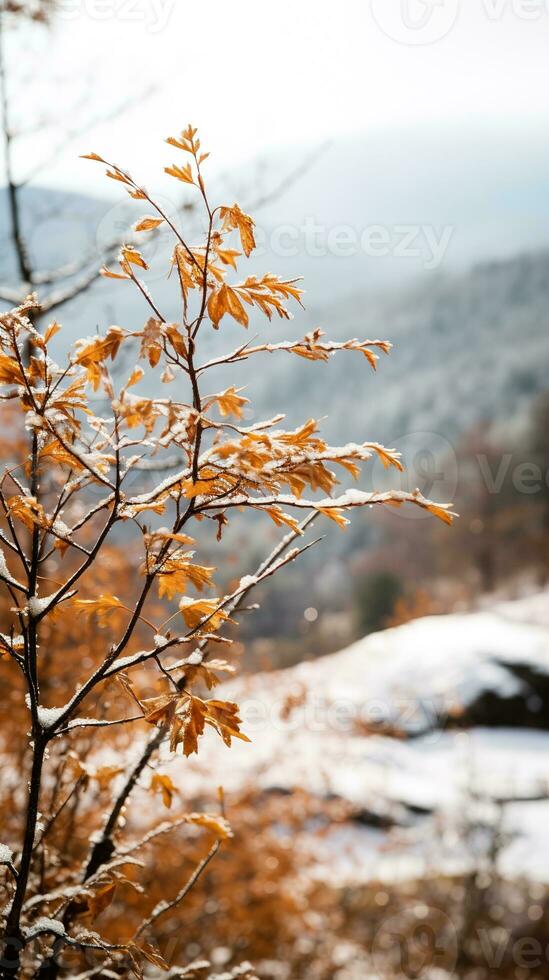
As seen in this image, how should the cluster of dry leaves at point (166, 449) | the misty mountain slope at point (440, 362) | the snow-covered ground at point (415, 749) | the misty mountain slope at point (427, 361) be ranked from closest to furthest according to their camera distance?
1. the cluster of dry leaves at point (166, 449)
2. the snow-covered ground at point (415, 749)
3. the misty mountain slope at point (427, 361)
4. the misty mountain slope at point (440, 362)

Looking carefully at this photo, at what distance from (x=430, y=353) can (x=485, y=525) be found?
242 ft

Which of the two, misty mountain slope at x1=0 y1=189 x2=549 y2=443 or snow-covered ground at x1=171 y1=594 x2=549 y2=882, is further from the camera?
misty mountain slope at x1=0 y1=189 x2=549 y2=443

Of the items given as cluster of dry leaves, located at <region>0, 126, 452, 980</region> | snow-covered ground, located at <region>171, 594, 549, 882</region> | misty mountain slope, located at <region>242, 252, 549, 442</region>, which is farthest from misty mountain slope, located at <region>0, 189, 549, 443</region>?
cluster of dry leaves, located at <region>0, 126, 452, 980</region>

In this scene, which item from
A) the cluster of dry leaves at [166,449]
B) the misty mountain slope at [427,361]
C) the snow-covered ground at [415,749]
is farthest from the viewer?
the misty mountain slope at [427,361]

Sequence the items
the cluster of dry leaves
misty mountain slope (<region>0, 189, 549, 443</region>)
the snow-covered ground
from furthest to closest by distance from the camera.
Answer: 1. misty mountain slope (<region>0, 189, 549, 443</region>)
2. the snow-covered ground
3. the cluster of dry leaves

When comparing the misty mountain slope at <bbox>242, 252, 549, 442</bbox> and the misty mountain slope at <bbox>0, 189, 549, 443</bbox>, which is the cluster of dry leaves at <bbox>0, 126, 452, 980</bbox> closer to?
the misty mountain slope at <bbox>0, 189, 549, 443</bbox>

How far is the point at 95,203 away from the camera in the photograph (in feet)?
→ 16.9

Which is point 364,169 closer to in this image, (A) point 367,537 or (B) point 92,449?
(A) point 367,537

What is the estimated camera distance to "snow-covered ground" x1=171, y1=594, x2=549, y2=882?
8.64 meters

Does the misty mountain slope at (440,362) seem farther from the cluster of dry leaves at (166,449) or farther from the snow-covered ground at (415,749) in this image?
the cluster of dry leaves at (166,449)

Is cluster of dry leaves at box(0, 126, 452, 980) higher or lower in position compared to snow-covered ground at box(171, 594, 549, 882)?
higher

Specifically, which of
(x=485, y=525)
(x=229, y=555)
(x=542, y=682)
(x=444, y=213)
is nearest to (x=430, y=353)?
(x=444, y=213)

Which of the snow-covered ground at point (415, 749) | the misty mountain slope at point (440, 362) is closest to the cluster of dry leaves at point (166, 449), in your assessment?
the snow-covered ground at point (415, 749)

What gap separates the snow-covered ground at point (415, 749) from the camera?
8.64 metres
